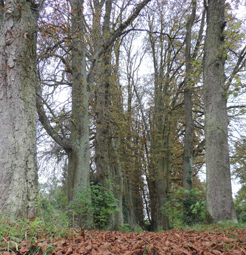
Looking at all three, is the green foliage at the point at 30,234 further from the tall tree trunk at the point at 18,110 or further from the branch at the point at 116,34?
the branch at the point at 116,34

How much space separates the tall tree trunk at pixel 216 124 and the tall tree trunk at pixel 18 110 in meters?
4.32

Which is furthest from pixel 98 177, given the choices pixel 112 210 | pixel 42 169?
pixel 42 169

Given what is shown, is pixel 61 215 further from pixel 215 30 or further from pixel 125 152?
pixel 125 152

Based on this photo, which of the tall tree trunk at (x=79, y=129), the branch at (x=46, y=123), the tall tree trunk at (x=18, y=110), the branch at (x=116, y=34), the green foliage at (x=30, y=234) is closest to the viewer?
the green foliage at (x=30, y=234)

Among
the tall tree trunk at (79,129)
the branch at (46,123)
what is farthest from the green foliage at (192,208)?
the branch at (46,123)

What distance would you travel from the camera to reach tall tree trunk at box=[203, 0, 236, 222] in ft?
18.1

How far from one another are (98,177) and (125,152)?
5.84 m

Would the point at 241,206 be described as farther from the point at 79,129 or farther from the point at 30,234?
the point at 30,234

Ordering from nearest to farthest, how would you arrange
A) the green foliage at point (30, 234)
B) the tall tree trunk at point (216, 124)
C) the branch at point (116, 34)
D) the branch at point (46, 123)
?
1. the green foliage at point (30, 234)
2. the tall tree trunk at point (216, 124)
3. the branch at point (46, 123)
4. the branch at point (116, 34)

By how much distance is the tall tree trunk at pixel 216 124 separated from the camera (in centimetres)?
552

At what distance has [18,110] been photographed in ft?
11.5

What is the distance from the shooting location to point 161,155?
47.9 ft

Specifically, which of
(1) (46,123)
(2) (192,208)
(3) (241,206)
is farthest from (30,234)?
(2) (192,208)

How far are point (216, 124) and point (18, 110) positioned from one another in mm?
4783
